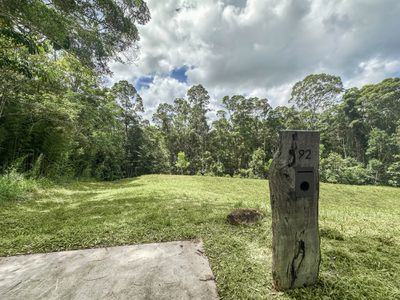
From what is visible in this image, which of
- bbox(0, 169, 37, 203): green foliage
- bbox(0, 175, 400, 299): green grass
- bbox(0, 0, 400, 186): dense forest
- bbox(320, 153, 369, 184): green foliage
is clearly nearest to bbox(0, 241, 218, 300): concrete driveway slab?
bbox(0, 175, 400, 299): green grass

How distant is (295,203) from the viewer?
3.35 ft

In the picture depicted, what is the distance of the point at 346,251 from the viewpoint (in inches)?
58.6

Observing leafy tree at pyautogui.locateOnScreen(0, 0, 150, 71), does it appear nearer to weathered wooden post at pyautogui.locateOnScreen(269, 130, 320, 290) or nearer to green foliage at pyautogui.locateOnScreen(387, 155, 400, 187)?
weathered wooden post at pyautogui.locateOnScreen(269, 130, 320, 290)

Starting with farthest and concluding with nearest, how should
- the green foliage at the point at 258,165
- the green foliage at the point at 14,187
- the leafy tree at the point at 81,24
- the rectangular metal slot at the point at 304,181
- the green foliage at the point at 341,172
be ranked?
1. the green foliage at the point at 258,165
2. the green foliage at the point at 341,172
3. the green foliage at the point at 14,187
4. the leafy tree at the point at 81,24
5. the rectangular metal slot at the point at 304,181

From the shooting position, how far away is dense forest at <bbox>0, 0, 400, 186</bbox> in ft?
11.5

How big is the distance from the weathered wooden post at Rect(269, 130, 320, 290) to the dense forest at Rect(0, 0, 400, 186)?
4.01 m

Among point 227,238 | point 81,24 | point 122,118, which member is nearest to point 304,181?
point 227,238

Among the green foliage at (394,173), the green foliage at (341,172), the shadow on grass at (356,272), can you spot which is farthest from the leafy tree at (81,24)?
the green foliage at (394,173)

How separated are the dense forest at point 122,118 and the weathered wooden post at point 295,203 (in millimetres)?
4005

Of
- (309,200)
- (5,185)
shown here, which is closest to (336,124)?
(309,200)

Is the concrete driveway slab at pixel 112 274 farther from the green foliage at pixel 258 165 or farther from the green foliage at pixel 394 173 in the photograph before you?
the green foliage at pixel 394 173

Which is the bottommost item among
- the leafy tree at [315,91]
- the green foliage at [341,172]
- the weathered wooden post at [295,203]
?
the green foliage at [341,172]

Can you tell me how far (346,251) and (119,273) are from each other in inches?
67.2

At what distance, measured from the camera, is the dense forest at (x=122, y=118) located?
138 inches
